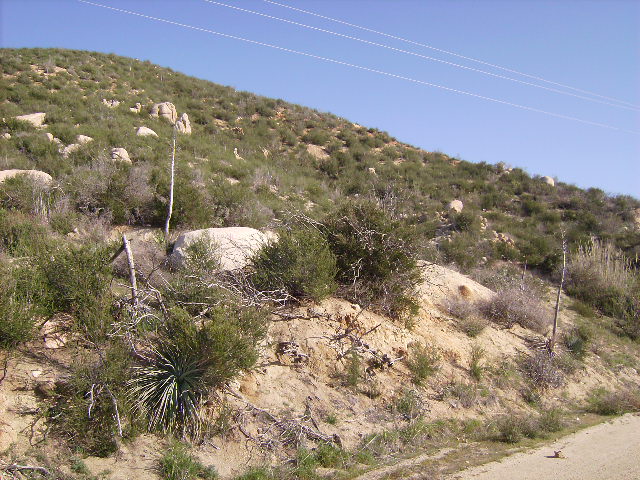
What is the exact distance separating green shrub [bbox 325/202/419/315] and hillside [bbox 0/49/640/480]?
44mm

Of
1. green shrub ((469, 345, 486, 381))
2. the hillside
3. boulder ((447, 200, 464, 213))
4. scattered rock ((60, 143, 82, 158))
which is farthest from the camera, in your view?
boulder ((447, 200, 464, 213))

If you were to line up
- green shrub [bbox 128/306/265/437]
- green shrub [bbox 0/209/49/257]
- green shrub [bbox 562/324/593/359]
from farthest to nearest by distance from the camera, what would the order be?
green shrub [bbox 562/324/593/359]
green shrub [bbox 0/209/49/257]
green shrub [bbox 128/306/265/437]

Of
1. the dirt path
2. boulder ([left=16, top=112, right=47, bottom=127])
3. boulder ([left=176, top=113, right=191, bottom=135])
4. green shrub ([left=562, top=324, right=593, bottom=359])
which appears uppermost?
boulder ([left=176, top=113, right=191, bottom=135])

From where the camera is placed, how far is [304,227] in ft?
35.8

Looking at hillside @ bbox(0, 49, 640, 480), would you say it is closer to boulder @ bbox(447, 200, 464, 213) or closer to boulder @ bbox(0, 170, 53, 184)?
boulder @ bbox(0, 170, 53, 184)

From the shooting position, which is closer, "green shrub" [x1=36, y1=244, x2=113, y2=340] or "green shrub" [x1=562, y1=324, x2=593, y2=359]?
"green shrub" [x1=36, y1=244, x2=113, y2=340]

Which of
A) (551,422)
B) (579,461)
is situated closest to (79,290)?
(579,461)

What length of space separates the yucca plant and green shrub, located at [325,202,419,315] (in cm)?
424

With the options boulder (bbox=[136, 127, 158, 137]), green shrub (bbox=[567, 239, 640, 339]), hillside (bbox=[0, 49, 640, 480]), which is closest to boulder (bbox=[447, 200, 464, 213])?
hillside (bbox=[0, 49, 640, 480])

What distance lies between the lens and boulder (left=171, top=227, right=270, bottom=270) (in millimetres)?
10748

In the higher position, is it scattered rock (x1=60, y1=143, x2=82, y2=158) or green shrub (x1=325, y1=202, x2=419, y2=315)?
scattered rock (x1=60, y1=143, x2=82, y2=158)

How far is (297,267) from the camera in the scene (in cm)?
955

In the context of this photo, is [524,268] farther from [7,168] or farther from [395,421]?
[7,168]

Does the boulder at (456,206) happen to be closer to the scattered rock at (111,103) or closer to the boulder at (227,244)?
the boulder at (227,244)
